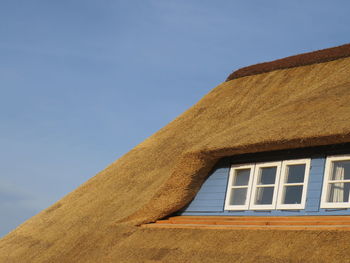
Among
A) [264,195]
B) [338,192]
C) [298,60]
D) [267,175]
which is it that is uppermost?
[298,60]

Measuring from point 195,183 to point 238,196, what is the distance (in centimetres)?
105

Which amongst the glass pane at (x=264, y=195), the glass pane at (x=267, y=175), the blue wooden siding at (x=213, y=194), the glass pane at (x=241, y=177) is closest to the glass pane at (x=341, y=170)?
the glass pane at (x=267, y=175)

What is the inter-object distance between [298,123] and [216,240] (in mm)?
2878

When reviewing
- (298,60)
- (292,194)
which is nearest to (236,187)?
(292,194)

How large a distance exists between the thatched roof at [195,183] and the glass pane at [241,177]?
610mm

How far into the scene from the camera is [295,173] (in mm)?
12078

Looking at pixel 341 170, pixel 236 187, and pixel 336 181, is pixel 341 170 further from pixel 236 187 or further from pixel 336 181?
pixel 236 187

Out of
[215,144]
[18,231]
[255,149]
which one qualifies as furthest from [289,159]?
[18,231]

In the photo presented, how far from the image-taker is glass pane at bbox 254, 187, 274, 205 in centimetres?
1246

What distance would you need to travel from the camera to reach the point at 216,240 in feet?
37.1

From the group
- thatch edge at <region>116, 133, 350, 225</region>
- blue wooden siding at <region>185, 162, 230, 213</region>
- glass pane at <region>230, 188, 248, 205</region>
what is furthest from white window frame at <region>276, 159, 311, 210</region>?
blue wooden siding at <region>185, 162, 230, 213</region>

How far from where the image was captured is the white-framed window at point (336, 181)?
11.2 metres

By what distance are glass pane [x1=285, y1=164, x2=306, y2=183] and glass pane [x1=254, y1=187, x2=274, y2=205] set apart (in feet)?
1.68

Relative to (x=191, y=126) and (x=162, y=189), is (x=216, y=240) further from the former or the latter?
(x=191, y=126)
